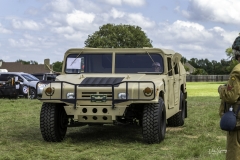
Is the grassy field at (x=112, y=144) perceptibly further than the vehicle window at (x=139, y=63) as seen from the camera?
No

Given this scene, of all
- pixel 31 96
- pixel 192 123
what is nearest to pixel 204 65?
pixel 31 96

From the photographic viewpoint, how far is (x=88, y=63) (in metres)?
9.88

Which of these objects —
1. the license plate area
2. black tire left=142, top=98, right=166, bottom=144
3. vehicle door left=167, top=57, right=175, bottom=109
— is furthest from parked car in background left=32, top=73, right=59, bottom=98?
vehicle door left=167, top=57, right=175, bottom=109

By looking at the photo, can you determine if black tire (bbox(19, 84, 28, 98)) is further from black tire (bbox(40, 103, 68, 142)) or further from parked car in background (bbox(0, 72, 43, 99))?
black tire (bbox(40, 103, 68, 142))

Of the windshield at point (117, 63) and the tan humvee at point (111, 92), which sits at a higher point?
the windshield at point (117, 63)

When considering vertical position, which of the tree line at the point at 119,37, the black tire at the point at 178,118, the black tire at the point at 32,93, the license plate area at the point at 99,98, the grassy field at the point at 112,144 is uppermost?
the tree line at the point at 119,37

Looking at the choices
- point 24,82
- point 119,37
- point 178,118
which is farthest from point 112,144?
point 119,37

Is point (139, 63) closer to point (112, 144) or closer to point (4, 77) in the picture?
Answer: point (112, 144)

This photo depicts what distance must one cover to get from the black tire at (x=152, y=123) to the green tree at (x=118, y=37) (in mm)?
60573

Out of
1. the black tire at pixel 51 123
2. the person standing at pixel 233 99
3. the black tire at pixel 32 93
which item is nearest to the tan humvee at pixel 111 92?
the black tire at pixel 51 123

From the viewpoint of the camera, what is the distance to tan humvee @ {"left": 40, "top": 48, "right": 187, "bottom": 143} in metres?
8.42

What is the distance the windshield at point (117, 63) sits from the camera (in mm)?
9703

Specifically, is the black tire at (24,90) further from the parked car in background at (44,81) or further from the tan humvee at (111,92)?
the tan humvee at (111,92)

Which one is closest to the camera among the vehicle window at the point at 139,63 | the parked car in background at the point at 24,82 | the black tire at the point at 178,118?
the vehicle window at the point at 139,63
